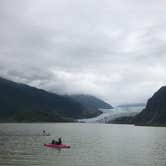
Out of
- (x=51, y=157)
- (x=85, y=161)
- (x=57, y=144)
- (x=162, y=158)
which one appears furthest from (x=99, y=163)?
(x=57, y=144)

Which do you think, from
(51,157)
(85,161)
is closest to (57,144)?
(51,157)

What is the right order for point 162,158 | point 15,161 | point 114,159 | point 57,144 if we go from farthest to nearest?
point 57,144, point 162,158, point 114,159, point 15,161

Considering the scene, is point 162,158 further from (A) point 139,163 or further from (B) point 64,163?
(B) point 64,163

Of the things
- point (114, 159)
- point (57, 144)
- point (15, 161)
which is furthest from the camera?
point (57, 144)

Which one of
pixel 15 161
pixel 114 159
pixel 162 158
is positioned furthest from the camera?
pixel 162 158

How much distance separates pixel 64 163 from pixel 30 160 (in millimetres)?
5736

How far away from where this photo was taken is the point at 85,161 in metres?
63.7

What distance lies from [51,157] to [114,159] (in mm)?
10856

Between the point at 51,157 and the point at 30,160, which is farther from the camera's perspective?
the point at 51,157

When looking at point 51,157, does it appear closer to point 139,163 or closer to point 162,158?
point 139,163

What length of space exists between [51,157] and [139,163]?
15531 millimetres

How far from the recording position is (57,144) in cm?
8900

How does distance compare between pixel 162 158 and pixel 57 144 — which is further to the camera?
pixel 57 144

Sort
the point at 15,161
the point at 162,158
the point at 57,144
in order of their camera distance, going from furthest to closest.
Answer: the point at 57,144 < the point at 162,158 < the point at 15,161
